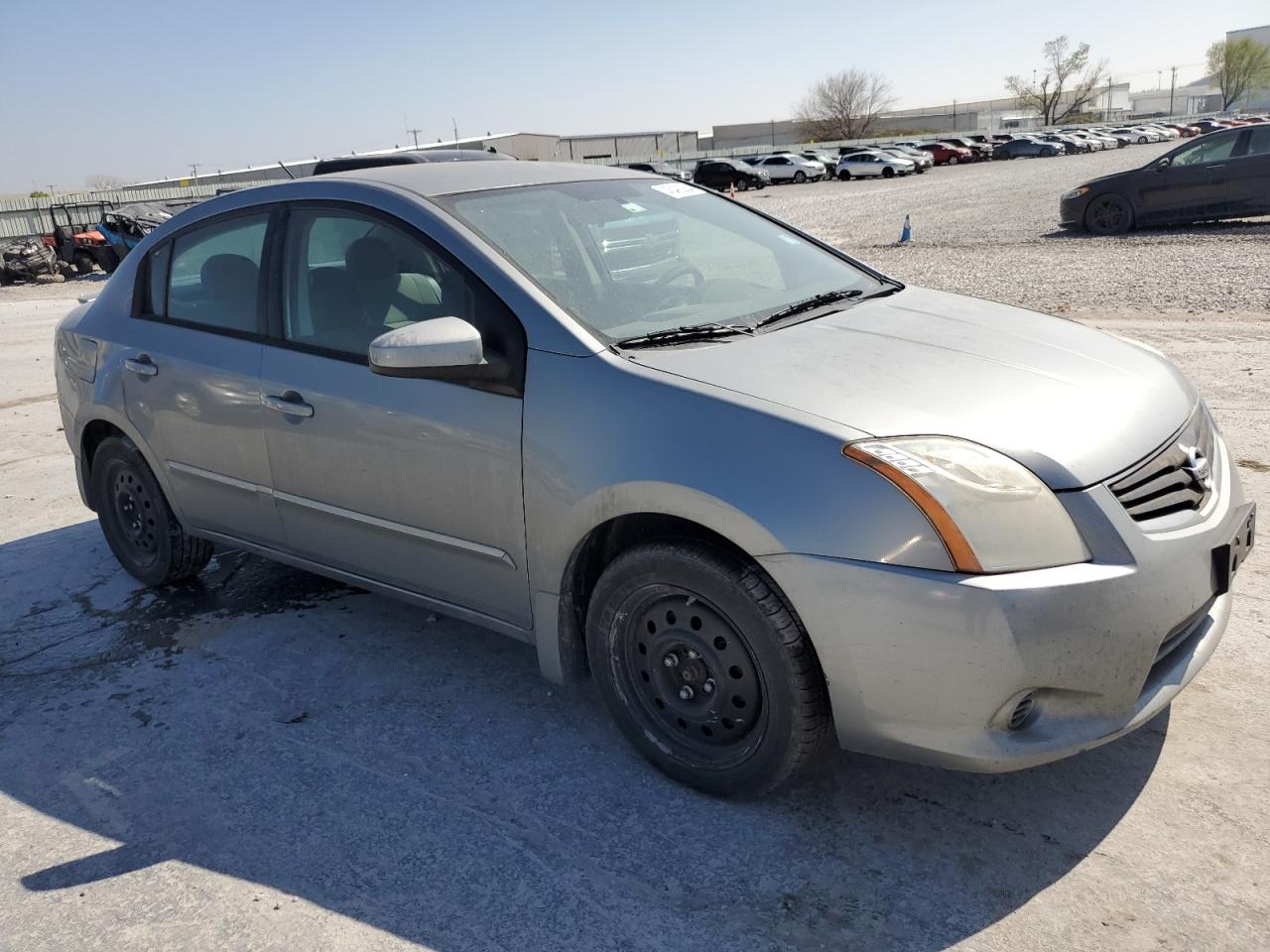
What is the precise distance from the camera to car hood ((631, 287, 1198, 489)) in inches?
103

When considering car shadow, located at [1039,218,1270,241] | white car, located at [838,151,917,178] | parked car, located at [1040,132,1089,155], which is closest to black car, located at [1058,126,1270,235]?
car shadow, located at [1039,218,1270,241]

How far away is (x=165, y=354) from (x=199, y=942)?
2477 millimetres

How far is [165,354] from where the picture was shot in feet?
13.9

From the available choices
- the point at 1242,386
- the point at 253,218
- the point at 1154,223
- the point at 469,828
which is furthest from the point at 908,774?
the point at 1154,223

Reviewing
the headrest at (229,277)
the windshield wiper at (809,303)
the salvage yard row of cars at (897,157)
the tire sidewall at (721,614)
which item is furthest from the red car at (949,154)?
the tire sidewall at (721,614)

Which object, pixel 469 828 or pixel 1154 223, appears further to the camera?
pixel 1154 223

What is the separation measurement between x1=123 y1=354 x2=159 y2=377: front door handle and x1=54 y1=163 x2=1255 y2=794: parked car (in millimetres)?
19

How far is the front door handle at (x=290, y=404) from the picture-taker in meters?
3.65

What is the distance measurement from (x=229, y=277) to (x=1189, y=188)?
15.9m

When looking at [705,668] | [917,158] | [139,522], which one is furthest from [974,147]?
[705,668]

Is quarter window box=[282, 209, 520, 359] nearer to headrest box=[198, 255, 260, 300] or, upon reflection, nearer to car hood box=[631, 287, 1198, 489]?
headrest box=[198, 255, 260, 300]

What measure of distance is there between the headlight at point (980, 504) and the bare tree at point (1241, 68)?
132 meters

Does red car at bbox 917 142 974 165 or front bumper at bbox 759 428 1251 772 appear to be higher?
red car at bbox 917 142 974 165

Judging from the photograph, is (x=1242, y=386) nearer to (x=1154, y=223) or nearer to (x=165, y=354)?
(x=165, y=354)
